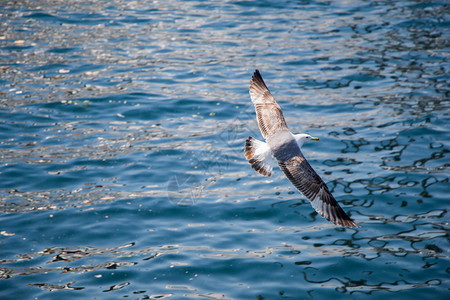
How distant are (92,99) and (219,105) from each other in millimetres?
2803

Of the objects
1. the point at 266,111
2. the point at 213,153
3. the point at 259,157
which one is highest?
the point at 266,111

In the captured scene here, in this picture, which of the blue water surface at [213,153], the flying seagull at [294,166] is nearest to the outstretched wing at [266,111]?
the flying seagull at [294,166]

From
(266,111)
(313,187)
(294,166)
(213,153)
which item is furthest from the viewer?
(213,153)

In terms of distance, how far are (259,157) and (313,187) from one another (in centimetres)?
83

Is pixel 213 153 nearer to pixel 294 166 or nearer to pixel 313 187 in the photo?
pixel 294 166

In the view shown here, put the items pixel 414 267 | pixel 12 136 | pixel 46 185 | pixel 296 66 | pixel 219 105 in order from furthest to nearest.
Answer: pixel 296 66 → pixel 219 105 → pixel 12 136 → pixel 46 185 → pixel 414 267

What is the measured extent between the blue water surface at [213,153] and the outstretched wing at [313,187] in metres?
0.66

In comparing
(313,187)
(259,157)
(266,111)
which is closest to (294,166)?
(313,187)

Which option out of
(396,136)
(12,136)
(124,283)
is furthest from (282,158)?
(12,136)

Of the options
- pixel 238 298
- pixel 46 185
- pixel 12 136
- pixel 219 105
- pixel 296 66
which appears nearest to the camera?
pixel 238 298

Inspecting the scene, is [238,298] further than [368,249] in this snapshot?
No

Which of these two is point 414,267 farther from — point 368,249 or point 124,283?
point 124,283

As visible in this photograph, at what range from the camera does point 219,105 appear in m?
11.0

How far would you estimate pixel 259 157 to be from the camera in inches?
273
